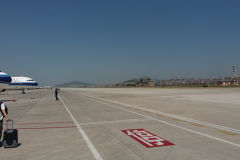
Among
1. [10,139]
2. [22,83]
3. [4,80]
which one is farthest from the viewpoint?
[22,83]

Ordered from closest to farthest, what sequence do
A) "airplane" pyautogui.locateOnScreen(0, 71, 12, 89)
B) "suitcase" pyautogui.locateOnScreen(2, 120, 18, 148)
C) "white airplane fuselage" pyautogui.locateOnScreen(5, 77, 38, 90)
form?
1. "suitcase" pyautogui.locateOnScreen(2, 120, 18, 148)
2. "airplane" pyautogui.locateOnScreen(0, 71, 12, 89)
3. "white airplane fuselage" pyautogui.locateOnScreen(5, 77, 38, 90)

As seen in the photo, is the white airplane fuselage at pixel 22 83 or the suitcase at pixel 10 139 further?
the white airplane fuselage at pixel 22 83

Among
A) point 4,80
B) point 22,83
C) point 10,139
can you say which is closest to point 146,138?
point 10,139

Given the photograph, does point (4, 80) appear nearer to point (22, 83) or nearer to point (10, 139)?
point (22, 83)

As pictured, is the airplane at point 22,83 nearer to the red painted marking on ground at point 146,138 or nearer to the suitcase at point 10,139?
the suitcase at point 10,139

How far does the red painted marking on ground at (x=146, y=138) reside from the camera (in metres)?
7.41

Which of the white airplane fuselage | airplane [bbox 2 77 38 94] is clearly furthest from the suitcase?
airplane [bbox 2 77 38 94]

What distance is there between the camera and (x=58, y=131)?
33.1 ft

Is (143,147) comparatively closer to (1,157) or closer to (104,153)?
(104,153)

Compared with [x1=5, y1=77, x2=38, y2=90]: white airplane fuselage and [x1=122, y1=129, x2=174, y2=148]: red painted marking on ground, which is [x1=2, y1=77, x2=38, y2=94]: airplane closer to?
[x1=5, y1=77, x2=38, y2=90]: white airplane fuselage

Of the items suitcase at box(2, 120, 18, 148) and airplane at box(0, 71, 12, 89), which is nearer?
suitcase at box(2, 120, 18, 148)

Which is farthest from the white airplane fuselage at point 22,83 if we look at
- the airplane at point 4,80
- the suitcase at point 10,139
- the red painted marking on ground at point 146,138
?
the red painted marking on ground at point 146,138

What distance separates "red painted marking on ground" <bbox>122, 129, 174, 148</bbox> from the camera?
24.3ft

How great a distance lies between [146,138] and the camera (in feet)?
27.0
